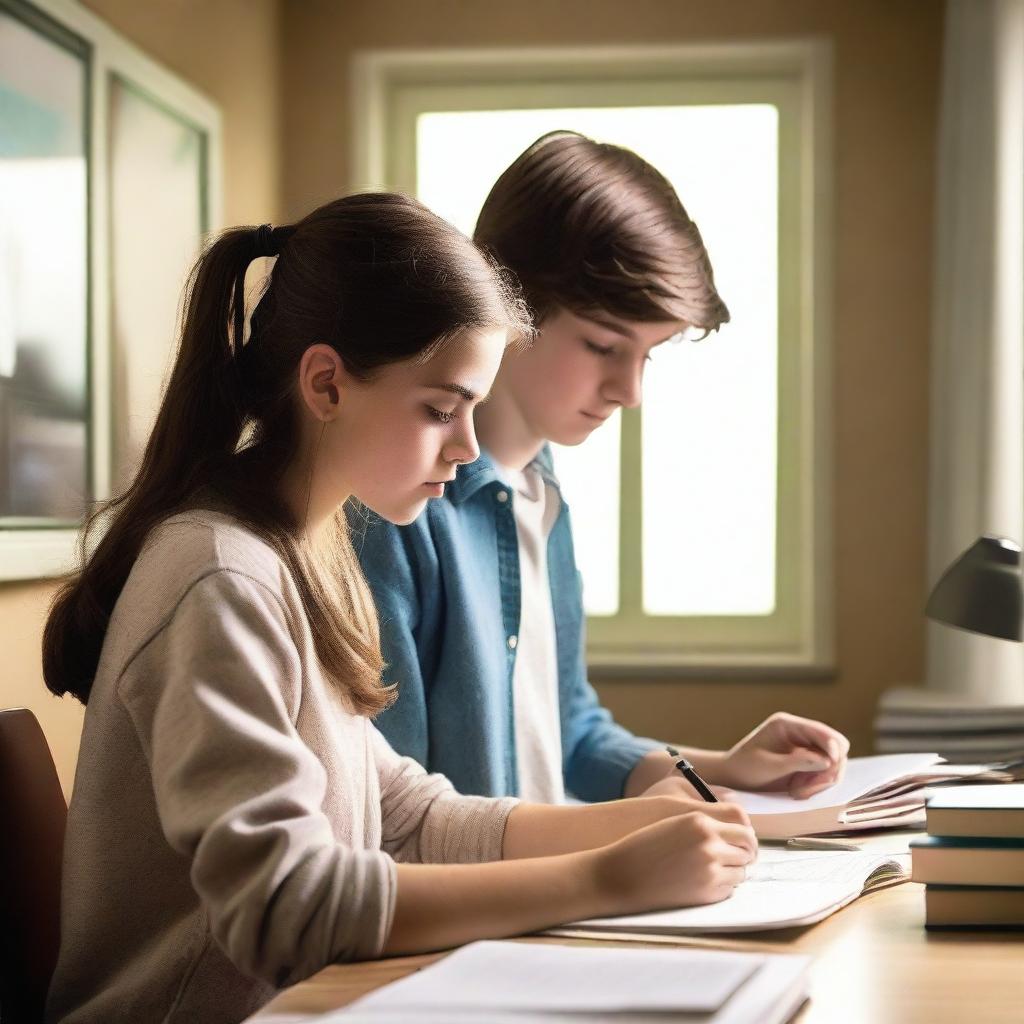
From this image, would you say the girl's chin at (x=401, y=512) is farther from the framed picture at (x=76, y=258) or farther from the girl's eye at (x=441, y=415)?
the framed picture at (x=76, y=258)

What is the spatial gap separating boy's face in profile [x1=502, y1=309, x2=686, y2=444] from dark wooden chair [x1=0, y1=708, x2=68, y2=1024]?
669mm

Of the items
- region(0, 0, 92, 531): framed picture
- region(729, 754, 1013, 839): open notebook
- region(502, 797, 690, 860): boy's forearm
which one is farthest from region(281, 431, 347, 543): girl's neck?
region(0, 0, 92, 531): framed picture

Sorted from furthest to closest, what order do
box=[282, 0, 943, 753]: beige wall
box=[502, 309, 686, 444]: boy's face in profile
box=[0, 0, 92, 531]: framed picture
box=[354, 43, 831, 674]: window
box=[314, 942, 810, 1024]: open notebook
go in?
box=[354, 43, 831, 674]: window, box=[282, 0, 943, 753]: beige wall, box=[0, 0, 92, 531]: framed picture, box=[502, 309, 686, 444]: boy's face in profile, box=[314, 942, 810, 1024]: open notebook

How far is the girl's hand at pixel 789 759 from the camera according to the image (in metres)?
1.51

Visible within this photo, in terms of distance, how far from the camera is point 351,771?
1.16 metres

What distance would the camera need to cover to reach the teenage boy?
4.92 ft

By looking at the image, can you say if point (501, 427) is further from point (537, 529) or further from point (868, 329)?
point (868, 329)

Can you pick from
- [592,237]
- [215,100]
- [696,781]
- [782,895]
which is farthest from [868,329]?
[782,895]

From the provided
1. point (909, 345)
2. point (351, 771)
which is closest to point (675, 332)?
point (351, 771)

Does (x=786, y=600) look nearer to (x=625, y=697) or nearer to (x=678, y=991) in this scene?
(x=625, y=697)

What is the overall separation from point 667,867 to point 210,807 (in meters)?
0.34

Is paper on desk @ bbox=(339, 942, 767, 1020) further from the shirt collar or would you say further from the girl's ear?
the shirt collar

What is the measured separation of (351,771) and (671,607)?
2.52 metres

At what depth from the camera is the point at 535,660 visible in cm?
170
